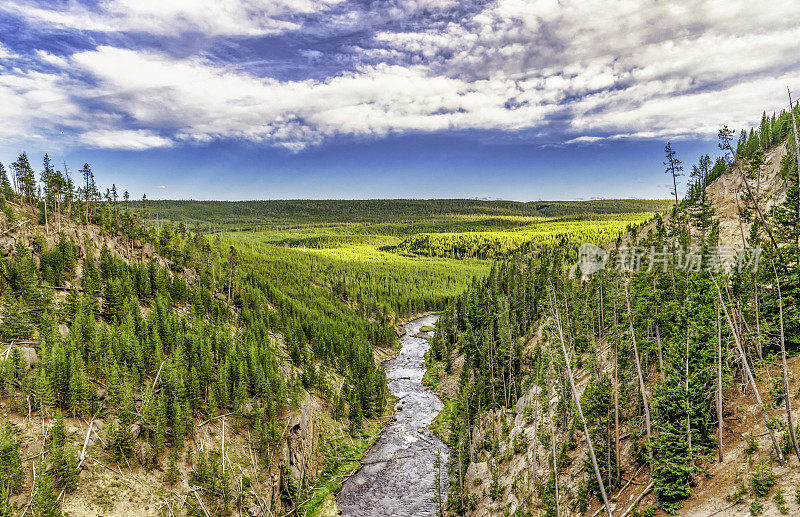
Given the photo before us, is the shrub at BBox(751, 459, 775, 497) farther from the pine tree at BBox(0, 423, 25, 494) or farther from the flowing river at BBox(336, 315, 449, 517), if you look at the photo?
the pine tree at BBox(0, 423, 25, 494)

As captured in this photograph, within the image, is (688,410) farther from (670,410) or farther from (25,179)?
(25,179)

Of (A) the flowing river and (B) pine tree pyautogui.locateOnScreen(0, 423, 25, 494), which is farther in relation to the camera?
(A) the flowing river

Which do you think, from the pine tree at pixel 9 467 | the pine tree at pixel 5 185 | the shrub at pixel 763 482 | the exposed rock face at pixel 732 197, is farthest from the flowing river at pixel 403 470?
the pine tree at pixel 5 185

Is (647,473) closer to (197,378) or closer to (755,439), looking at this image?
(755,439)

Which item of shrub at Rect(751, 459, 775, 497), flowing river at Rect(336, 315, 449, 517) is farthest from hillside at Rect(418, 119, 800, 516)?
flowing river at Rect(336, 315, 449, 517)

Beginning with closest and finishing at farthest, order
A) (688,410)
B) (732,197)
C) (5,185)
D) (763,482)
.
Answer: (763,482) < (688,410) < (5,185) < (732,197)

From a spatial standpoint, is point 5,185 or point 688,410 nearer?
point 688,410

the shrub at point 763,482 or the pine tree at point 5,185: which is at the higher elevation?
the pine tree at point 5,185

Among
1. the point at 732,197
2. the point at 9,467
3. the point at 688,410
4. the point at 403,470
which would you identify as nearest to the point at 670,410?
the point at 688,410

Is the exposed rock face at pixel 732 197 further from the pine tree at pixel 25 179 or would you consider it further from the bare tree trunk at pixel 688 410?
the pine tree at pixel 25 179

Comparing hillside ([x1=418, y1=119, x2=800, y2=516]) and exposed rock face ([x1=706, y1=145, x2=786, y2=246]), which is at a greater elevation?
exposed rock face ([x1=706, y1=145, x2=786, y2=246])
